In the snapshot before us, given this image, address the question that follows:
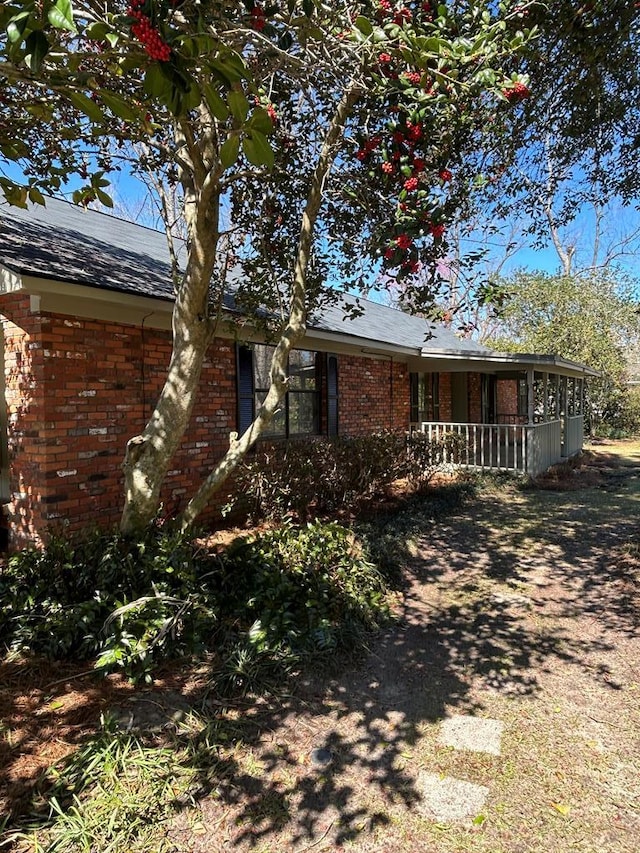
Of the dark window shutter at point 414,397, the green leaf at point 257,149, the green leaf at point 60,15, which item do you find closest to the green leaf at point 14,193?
the green leaf at point 60,15

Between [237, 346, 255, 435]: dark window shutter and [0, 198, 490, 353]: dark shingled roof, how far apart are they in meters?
0.84

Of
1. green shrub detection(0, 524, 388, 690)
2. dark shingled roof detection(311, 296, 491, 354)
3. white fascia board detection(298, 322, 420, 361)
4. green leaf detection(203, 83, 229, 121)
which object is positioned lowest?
green shrub detection(0, 524, 388, 690)

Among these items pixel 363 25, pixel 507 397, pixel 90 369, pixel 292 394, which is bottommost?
pixel 292 394

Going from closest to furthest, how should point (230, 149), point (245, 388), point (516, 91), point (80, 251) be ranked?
point (230, 149) → point (516, 91) → point (80, 251) → point (245, 388)

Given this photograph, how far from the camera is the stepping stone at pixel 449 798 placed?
2488 mm

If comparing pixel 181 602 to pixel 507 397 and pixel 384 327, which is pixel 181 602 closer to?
pixel 384 327

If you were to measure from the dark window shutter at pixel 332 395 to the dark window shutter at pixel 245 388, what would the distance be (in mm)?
2349

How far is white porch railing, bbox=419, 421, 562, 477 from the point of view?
11977mm

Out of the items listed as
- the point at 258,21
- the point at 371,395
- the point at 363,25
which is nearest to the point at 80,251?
the point at 258,21

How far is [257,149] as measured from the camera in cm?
212

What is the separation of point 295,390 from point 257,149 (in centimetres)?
736

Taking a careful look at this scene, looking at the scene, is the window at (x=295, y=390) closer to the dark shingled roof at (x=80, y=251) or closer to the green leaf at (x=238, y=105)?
the dark shingled roof at (x=80, y=251)

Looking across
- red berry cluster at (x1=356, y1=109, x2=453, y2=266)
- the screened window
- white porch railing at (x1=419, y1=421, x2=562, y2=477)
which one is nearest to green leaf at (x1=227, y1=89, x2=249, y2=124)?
red berry cluster at (x1=356, y1=109, x2=453, y2=266)

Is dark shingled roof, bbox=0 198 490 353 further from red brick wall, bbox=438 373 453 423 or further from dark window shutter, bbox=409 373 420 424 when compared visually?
red brick wall, bbox=438 373 453 423
